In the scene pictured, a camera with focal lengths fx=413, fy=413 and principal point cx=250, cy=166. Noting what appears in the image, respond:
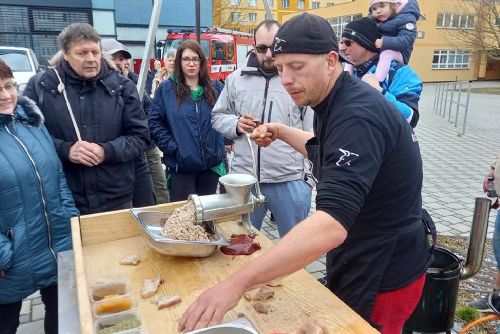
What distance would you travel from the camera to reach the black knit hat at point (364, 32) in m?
2.91

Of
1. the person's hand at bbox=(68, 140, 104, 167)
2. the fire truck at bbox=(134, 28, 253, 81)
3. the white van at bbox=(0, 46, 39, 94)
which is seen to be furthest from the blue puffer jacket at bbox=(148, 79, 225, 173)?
the fire truck at bbox=(134, 28, 253, 81)

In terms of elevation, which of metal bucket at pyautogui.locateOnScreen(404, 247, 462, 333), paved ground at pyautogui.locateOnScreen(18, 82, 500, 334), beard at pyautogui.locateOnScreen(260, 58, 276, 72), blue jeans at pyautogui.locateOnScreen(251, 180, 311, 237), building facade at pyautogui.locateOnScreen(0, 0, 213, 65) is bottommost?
paved ground at pyautogui.locateOnScreen(18, 82, 500, 334)

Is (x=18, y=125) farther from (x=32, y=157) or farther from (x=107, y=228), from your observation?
(x=107, y=228)

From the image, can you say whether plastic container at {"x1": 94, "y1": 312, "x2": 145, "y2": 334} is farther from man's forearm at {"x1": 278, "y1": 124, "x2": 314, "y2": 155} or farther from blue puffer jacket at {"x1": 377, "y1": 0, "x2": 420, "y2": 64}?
blue puffer jacket at {"x1": 377, "y1": 0, "x2": 420, "y2": 64}

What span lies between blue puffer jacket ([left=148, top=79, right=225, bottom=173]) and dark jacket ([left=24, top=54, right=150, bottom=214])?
2.21 feet

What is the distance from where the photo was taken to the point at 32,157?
2.09 metres

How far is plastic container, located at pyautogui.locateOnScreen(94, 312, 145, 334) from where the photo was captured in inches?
53.6

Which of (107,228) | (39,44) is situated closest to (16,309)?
(107,228)

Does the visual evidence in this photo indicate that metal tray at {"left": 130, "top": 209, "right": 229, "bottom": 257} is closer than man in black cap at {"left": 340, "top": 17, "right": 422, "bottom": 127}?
Yes

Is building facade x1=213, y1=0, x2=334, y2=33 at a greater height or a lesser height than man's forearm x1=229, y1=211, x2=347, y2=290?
greater

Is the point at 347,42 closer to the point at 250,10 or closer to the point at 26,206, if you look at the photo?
the point at 26,206

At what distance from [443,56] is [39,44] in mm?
29851

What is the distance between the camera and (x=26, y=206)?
2059 mm

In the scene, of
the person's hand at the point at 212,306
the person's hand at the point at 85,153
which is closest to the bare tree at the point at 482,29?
the person's hand at the point at 85,153
